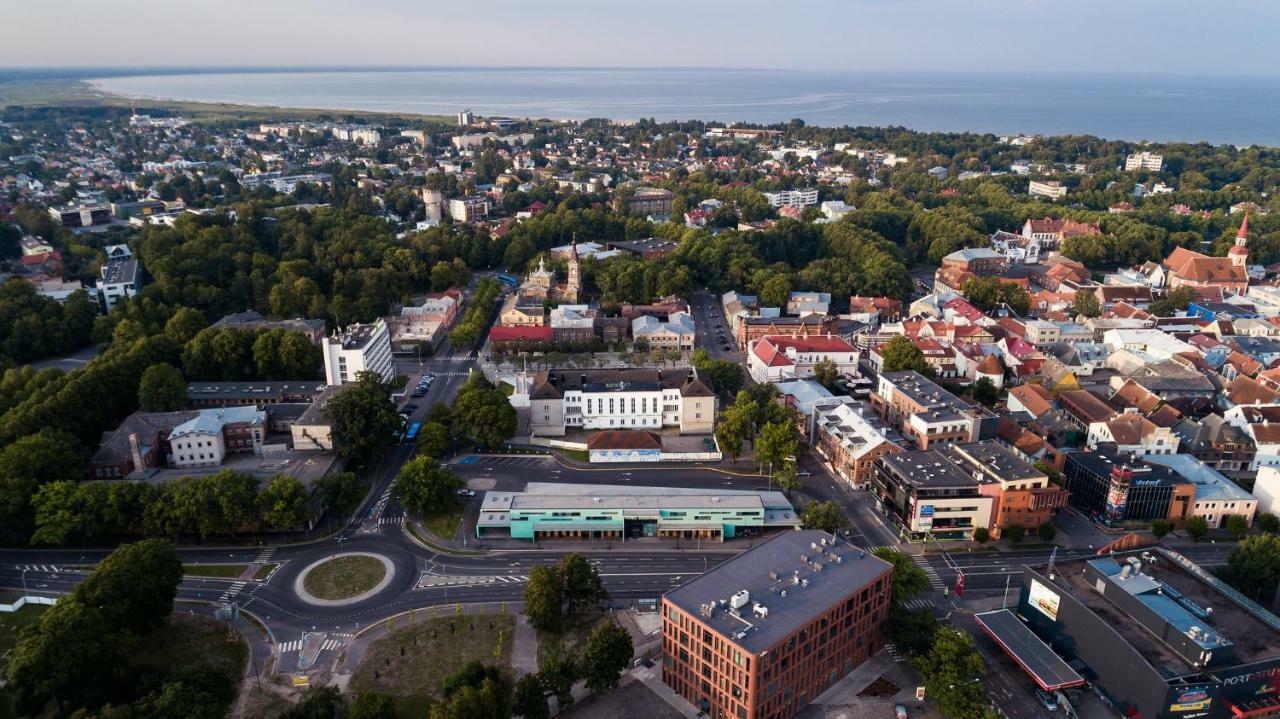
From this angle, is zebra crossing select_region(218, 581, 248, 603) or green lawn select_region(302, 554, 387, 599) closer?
zebra crossing select_region(218, 581, 248, 603)

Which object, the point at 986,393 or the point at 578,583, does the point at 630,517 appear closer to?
the point at 578,583

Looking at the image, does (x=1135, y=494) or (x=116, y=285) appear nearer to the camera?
(x=1135, y=494)

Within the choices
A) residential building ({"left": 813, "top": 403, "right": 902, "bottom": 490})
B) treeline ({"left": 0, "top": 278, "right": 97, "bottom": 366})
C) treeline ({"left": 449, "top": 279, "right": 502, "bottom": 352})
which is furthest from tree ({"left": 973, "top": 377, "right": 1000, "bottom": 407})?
treeline ({"left": 0, "top": 278, "right": 97, "bottom": 366})

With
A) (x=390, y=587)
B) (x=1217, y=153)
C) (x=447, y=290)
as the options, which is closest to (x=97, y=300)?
(x=447, y=290)

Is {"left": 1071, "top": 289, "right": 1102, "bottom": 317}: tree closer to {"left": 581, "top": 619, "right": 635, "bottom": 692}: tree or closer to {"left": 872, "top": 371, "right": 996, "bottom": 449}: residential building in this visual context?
{"left": 872, "top": 371, "right": 996, "bottom": 449}: residential building

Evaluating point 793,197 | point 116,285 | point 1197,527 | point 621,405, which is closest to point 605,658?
point 621,405

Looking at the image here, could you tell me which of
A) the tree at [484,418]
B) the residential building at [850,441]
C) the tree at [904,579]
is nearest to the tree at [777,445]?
the residential building at [850,441]

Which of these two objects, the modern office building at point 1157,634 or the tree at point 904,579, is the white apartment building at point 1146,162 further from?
the tree at point 904,579
